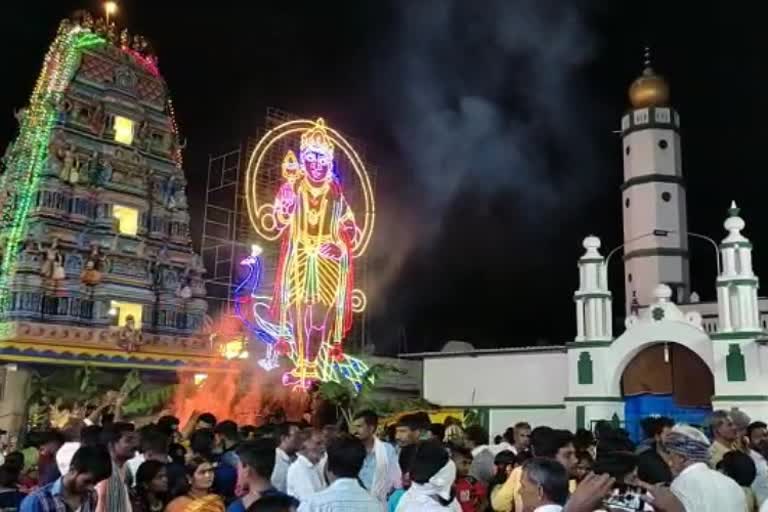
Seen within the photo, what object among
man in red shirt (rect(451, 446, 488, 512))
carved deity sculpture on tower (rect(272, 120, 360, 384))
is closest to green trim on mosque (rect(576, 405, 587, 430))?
carved deity sculpture on tower (rect(272, 120, 360, 384))

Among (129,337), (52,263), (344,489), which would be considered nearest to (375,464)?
(344,489)

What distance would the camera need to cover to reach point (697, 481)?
Answer: 15.5ft

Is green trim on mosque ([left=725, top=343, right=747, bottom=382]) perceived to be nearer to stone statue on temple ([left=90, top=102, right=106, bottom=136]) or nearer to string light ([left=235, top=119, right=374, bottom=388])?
string light ([left=235, top=119, right=374, bottom=388])

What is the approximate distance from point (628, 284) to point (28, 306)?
2241 cm

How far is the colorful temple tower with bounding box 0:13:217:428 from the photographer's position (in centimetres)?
2077

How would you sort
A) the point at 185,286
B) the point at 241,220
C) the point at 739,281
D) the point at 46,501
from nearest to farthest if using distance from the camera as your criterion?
1. the point at 46,501
2. the point at 739,281
3. the point at 185,286
4. the point at 241,220

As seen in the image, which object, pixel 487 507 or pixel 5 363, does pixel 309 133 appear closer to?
pixel 5 363

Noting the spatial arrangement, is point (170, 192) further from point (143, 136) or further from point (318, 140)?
point (318, 140)

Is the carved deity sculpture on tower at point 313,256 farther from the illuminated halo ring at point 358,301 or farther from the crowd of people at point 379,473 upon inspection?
the crowd of people at point 379,473

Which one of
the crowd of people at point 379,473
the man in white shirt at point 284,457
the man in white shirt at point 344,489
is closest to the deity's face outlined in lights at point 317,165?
the crowd of people at point 379,473

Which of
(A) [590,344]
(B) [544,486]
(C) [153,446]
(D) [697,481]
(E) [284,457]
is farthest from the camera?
(A) [590,344]

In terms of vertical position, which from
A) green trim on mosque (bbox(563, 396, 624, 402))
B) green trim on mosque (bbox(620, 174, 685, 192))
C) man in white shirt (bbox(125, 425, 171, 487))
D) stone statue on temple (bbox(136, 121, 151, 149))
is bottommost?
man in white shirt (bbox(125, 425, 171, 487))

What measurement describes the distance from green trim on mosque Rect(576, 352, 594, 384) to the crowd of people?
14.8 metres

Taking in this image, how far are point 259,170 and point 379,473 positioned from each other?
65.7ft
